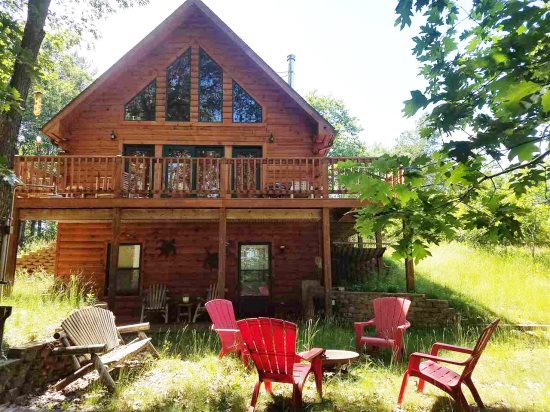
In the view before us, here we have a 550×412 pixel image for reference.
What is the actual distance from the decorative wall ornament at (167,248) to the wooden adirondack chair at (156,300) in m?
0.95

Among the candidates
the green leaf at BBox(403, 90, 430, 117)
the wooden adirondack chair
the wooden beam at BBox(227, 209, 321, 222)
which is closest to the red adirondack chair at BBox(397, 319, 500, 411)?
the green leaf at BBox(403, 90, 430, 117)

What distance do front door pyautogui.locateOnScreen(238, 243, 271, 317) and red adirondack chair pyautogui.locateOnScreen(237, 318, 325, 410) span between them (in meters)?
7.64

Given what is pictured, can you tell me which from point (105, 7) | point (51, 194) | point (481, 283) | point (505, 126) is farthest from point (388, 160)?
point (481, 283)

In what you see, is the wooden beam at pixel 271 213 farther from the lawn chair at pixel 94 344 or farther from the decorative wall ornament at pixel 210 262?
the lawn chair at pixel 94 344

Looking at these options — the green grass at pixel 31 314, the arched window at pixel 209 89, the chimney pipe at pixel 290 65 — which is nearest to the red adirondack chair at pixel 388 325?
the green grass at pixel 31 314

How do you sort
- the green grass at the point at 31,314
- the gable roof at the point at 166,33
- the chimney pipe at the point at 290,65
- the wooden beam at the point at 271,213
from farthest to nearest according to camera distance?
1. the chimney pipe at the point at 290,65
2. the gable roof at the point at 166,33
3. the wooden beam at the point at 271,213
4. the green grass at the point at 31,314

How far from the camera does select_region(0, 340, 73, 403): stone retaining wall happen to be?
4.69 meters

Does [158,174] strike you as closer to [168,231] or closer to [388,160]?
[168,231]

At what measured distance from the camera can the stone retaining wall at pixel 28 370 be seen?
4.69 meters

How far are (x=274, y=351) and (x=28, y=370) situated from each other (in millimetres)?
3206

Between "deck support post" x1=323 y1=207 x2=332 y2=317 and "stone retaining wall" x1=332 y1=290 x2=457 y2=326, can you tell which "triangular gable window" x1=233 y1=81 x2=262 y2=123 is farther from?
"stone retaining wall" x1=332 y1=290 x2=457 y2=326

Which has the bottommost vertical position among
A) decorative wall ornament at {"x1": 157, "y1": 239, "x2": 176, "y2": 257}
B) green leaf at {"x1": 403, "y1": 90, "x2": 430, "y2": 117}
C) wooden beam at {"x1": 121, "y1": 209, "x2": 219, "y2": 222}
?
decorative wall ornament at {"x1": 157, "y1": 239, "x2": 176, "y2": 257}

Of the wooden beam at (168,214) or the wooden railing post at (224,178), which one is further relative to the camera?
the wooden beam at (168,214)

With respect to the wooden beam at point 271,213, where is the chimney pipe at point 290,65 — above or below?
above
